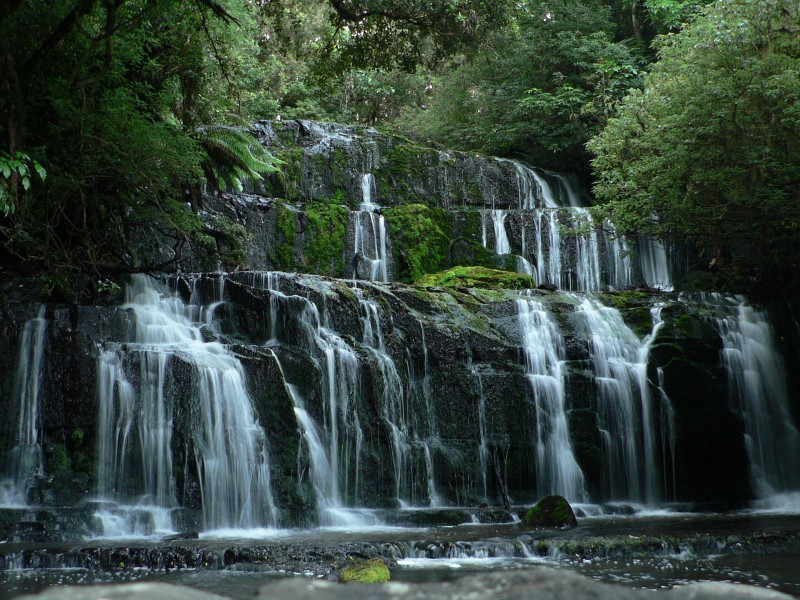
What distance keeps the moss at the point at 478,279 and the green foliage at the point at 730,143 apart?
7.93ft

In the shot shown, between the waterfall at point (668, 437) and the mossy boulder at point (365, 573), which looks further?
the waterfall at point (668, 437)

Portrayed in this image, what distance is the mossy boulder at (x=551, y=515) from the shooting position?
32.5 ft

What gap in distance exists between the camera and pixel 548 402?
12867mm

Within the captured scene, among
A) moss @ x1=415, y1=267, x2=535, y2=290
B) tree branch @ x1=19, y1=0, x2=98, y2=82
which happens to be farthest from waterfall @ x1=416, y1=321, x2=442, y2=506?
tree branch @ x1=19, y1=0, x2=98, y2=82

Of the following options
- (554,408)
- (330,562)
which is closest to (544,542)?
(330,562)

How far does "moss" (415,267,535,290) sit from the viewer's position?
51.4 feet

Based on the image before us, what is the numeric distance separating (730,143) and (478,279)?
555 cm

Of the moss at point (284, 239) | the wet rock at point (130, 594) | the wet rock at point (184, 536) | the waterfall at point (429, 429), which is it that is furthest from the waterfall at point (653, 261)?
the wet rock at point (130, 594)

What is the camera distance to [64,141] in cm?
974

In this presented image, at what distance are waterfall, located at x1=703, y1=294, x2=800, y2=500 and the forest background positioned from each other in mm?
1814

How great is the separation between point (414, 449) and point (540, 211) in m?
9.56

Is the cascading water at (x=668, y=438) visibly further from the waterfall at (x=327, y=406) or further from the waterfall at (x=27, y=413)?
the waterfall at (x=27, y=413)

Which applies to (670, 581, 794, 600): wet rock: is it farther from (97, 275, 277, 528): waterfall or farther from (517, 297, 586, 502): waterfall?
(517, 297, 586, 502): waterfall

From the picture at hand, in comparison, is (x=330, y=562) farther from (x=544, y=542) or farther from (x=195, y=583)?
(x=544, y=542)
